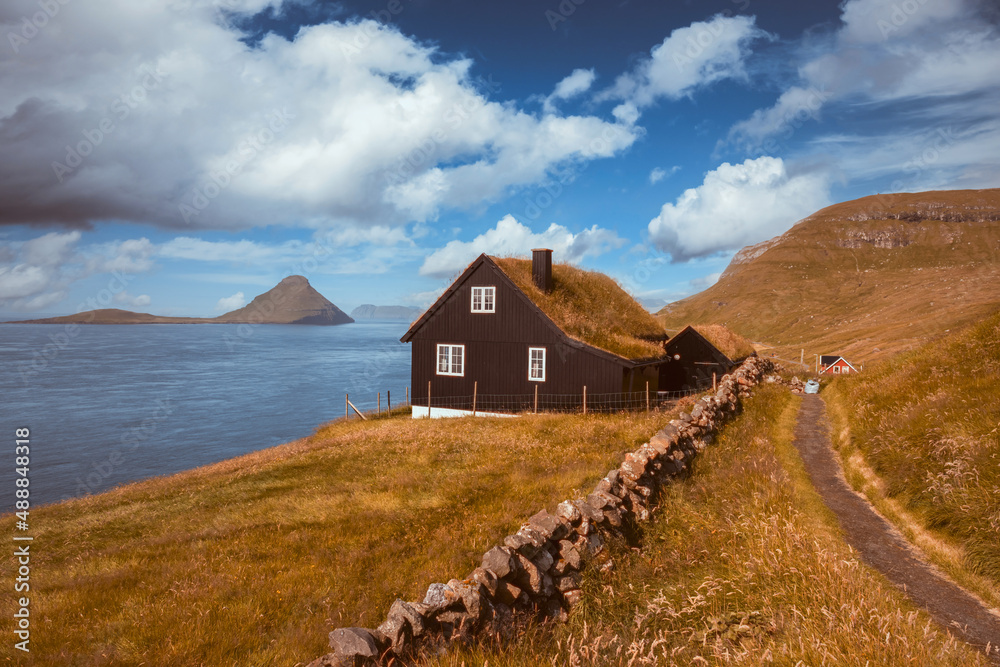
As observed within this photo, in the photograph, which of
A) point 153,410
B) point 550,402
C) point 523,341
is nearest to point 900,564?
point 550,402

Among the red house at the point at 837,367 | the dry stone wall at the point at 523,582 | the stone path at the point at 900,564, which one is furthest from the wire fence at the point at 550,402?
the red house at the point at 837,367

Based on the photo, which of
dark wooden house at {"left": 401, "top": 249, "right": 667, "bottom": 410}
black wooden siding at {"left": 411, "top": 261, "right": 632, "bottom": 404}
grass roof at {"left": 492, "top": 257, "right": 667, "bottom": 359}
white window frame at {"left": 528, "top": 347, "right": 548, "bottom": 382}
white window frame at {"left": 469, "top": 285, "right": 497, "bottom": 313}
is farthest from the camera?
white window frame at {"left": 469, "top": 285, "right": 497, "bottom": 313}

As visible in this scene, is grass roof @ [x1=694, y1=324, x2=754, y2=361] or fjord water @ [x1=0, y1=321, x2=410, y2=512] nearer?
grass roof @ [x1=694, y1=324, x2=754, y2=361]

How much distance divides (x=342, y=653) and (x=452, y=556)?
13.1 ft

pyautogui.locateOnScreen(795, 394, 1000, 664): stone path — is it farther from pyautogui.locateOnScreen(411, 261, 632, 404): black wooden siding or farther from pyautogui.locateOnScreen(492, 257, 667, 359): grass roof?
pyautogui.locateOnScreen(492, 257, 667, 359): grass roof

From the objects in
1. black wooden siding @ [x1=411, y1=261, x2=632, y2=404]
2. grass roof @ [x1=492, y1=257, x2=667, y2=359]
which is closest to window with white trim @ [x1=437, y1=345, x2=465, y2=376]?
black wooden siding @ [x1=411, y1=261, x2=632, y2=404]

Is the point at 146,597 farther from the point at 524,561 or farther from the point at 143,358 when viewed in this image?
the point at 143,358

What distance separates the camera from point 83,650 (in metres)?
6.82

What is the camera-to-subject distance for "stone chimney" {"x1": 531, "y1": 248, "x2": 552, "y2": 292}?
29.7 meters

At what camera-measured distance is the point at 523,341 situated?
92.3 feet

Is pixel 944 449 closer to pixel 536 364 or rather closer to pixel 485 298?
pixel 536 364

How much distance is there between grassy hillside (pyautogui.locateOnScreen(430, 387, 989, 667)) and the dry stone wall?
40cm

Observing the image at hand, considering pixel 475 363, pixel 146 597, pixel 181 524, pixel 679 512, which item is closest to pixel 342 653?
pixel 146 597

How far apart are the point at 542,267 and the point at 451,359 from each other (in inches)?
309
